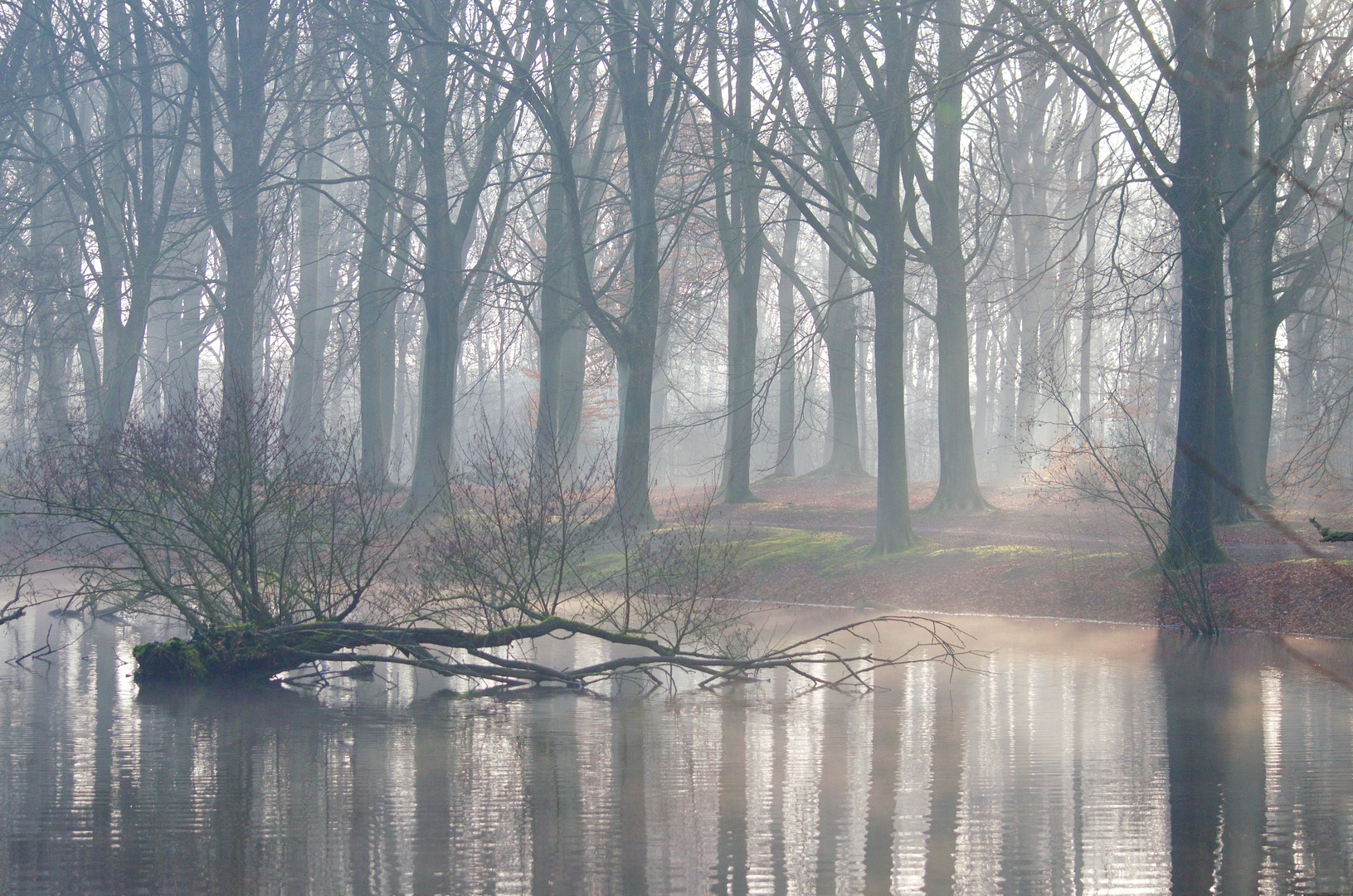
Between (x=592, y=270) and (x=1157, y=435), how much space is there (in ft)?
60.0

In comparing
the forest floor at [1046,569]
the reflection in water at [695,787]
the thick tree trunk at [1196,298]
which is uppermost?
the thick tree trunk at [1196,298]

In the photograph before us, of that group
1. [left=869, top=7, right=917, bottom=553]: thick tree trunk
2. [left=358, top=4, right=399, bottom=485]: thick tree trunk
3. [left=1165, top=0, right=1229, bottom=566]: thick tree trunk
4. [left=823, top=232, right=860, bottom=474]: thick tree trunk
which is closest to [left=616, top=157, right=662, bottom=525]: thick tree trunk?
[left=869, top=7, right=917, bottom=553]: thick tree trunk

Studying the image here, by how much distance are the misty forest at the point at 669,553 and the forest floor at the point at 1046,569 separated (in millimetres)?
88

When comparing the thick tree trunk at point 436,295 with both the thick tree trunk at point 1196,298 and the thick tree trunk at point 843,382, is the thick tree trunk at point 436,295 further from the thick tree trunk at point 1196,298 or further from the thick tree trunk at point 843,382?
the thick tree trunk at point 1196,298

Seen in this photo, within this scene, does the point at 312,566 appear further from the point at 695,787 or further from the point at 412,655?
the point at 695,787

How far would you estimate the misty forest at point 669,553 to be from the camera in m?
7.37

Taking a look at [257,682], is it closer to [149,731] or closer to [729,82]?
[149,731]

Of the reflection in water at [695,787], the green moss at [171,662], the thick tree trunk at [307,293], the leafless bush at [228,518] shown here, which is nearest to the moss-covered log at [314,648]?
the green moss at [171,662]

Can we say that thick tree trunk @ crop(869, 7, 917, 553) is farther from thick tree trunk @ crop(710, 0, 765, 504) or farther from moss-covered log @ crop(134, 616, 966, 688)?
moss-covered log @ crop(134, 616, 966, 688)

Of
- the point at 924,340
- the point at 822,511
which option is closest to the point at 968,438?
the point at 822,511

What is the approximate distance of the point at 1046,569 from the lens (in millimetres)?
18516

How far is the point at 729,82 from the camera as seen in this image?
24156 millimetres

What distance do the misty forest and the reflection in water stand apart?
50 mm

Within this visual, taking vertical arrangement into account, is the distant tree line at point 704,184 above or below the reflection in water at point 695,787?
above
